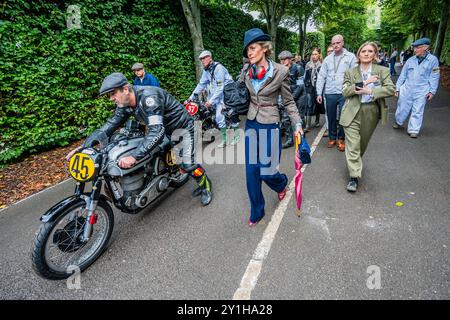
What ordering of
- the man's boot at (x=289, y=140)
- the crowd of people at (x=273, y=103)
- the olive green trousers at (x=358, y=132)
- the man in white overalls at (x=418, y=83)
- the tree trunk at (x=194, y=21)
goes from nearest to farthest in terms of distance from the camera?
1. the crowd of people at (x=273, y=103)
2. the olive green trousers at (x=358, y=132)
3. the man in white overalls at (x=418, y=83)
4. the man's boot at (x=289, y=140)
5. the tree trunk at (x=194, y=21)

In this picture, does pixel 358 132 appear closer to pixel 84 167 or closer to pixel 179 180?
pixel 179 180

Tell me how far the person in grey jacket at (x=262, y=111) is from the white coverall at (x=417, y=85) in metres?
4.81

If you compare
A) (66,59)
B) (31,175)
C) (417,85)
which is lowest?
(31,175)

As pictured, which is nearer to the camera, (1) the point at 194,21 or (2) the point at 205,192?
(2) the point at 205,192

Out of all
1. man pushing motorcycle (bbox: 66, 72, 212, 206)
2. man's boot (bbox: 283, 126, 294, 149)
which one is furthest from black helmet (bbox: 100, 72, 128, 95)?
man's boot (bbox: 283, 126, 294, 149)

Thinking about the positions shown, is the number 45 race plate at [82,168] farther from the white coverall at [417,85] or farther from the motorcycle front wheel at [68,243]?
the white coverall at [417,85]

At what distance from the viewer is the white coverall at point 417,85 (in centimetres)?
568

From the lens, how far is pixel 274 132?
297cm

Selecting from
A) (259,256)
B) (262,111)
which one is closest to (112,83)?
(262,111)

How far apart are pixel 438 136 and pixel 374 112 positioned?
11.8ft

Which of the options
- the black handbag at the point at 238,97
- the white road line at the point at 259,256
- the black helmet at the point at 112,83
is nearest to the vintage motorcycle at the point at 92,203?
the black helmet at the point at 112,83

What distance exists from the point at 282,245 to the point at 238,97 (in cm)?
173

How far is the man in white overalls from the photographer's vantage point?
5.64 meters

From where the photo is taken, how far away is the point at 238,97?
2865mm
